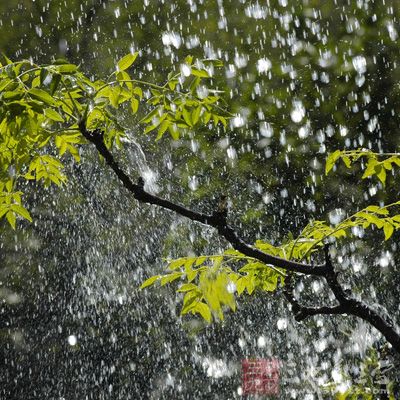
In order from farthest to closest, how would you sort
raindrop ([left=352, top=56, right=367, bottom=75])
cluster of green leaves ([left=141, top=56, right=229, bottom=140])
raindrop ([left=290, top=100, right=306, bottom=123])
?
raindrop ([left=290, top=100, right=306, bottom=123]), raindrop ([left=352, top=56, right=367, bottom=75]), cluster of green leaves ([left=141, top=56, right=229, bottom=140])

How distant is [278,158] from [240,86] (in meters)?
0.88

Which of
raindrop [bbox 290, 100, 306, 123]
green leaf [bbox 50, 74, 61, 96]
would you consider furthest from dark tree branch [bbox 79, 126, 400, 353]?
raindrop [bbox 290, 100, 306, 123]

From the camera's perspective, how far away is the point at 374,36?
434 cm

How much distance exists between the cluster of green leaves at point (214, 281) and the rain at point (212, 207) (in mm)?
1266

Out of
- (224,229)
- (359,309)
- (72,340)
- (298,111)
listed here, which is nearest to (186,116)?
(224,229)

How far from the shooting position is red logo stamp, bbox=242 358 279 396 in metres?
5.26

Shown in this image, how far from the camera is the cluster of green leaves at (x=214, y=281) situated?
1188mm

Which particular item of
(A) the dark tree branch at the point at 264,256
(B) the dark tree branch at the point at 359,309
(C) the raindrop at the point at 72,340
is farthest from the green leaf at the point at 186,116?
(C) the raindrop at the point at 72,340

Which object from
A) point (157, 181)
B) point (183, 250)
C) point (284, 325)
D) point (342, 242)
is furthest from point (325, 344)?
point (157, 181)

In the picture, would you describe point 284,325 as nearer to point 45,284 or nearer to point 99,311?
point 99,311

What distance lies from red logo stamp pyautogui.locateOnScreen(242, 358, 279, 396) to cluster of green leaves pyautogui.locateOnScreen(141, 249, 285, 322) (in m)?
4.10

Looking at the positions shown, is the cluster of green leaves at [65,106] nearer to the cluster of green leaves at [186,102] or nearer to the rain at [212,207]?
the cluster of green leaves at [186,102]

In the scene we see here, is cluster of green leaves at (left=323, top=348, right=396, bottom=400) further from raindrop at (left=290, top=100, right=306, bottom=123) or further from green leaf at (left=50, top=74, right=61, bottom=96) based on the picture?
raindrop at (left=290, top=100, right=306, bottom=123)

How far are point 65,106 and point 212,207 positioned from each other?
4.55 metres
